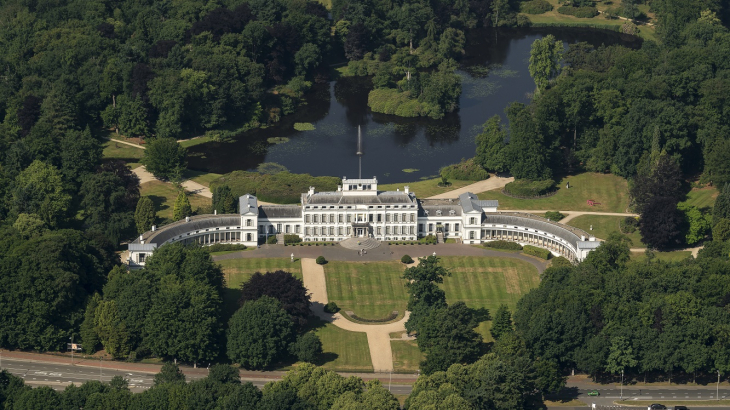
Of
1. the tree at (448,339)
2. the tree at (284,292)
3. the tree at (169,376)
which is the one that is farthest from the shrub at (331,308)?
the tree at (169,376)

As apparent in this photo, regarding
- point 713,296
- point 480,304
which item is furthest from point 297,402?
point 713,296

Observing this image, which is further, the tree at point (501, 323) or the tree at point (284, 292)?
the tree at point (284, 292)

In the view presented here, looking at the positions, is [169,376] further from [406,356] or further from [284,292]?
[406,356]

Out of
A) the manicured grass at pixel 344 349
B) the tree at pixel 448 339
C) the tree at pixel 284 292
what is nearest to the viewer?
the tree at pixel 448 339

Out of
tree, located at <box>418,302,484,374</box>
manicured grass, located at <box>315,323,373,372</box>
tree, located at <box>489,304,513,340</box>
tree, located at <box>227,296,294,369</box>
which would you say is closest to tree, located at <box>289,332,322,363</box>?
tree, located at <box>227,296,294,369</box>

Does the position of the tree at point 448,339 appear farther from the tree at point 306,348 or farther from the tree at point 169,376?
the tree at point 169,376

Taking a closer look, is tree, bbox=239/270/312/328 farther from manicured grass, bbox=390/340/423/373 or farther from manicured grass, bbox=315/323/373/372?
manicured grass, bbox=390/340/423/373
